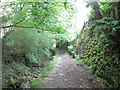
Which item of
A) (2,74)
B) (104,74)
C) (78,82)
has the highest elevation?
(2,74)

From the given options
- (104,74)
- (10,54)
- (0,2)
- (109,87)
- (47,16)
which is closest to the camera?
→ (0,2)

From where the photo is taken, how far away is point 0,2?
2.25 meters

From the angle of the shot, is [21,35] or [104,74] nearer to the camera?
[104,74]

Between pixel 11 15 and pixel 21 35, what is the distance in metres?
1.00

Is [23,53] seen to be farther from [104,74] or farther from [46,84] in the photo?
[104,74]

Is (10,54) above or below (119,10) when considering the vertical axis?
below

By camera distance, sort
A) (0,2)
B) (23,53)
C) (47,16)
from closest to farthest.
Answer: (0,2)
(47,16)
(23,53)

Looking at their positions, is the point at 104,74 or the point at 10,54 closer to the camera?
the point at 104,74

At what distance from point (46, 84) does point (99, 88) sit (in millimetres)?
1795

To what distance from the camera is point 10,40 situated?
10.0ft

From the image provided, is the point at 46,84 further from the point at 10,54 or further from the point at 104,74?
the point at 104,74

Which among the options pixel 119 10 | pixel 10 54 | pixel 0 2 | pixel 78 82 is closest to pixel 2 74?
pixel 10 54

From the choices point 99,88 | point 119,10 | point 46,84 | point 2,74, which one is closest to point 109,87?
point 99,88

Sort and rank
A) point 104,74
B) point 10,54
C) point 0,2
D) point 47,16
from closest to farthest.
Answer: point 0,2 → point 47,16 → point 104,74 → point 10,54
